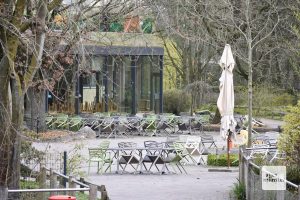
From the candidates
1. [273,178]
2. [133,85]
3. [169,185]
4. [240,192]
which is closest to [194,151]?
[169,185]

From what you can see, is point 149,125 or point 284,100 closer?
point 149,125

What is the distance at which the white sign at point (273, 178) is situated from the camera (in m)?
11.3

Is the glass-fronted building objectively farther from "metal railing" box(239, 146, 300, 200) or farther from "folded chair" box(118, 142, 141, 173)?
"metal railing" box(239, 146, 300, 200)

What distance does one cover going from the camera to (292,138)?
14664 millimetres

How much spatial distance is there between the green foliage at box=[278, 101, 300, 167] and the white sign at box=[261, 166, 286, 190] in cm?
178

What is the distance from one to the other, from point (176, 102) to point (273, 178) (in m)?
36.3

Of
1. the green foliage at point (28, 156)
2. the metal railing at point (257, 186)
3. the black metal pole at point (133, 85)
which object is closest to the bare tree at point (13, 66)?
the green foliage at point (28, 156)

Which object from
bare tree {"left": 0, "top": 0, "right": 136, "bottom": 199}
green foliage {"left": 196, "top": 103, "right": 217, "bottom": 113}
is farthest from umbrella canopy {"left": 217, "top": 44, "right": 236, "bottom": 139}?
green foliage {"left": 196, "top": 103, "right": 217, "bottom": 113}

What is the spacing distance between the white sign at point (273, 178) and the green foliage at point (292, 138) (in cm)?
178

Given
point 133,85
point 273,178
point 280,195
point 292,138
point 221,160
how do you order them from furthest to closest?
point 133,85 → point 221,160 → point 292,138 → point 273,178 → point 280,195

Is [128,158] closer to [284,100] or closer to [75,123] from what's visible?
[75,123]

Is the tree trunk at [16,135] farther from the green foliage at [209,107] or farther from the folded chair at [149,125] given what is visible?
the green foliage at [209,107]

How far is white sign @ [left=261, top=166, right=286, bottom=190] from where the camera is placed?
37.0 ft

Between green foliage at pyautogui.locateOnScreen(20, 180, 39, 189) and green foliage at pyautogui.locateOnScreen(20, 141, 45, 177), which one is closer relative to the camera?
green foliage at pyautogui.locateOnScreen(20, 180, 39, 189)
